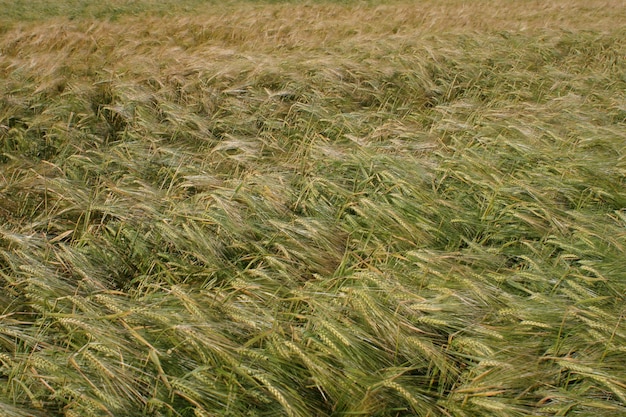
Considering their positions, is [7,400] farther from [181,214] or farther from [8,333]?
[181,214]

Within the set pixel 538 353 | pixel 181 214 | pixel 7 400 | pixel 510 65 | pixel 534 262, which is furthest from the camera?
pixel 510 65

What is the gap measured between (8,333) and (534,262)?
1898 millimetres

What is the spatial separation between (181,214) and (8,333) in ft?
2.82

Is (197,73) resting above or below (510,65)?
above

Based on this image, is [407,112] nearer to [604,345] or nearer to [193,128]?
[193,128]

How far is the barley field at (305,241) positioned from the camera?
58.8 inches

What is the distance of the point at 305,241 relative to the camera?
2.19 meters

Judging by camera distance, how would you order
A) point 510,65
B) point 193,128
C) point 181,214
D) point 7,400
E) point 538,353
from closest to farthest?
1. point 7,400
2. point 538,353
3. point 181,214
4. point 193,128
5. point 510,65

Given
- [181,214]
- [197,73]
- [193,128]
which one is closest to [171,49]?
[197,73]

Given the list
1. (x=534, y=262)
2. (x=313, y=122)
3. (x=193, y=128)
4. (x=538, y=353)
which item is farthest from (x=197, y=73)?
(x=538, y=353)

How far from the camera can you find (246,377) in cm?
148

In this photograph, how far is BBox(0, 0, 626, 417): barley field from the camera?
1.49 m

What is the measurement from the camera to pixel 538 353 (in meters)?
1.57

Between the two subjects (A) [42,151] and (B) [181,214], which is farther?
(A) [42,151]
